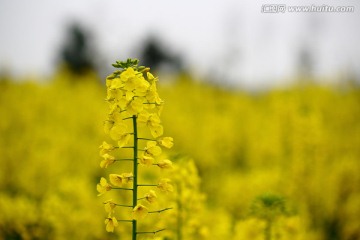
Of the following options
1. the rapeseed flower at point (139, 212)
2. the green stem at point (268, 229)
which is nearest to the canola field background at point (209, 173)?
the green stem at point (268, 229)

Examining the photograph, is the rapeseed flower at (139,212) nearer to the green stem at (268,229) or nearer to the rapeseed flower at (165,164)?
the rapeseed flower at (165,164)

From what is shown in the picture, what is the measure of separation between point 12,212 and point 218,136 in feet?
17.4

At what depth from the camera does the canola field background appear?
3.83 meters

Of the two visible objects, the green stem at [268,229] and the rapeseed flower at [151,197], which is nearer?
the rapeseed flower at [151,197]

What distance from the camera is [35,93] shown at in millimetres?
14352

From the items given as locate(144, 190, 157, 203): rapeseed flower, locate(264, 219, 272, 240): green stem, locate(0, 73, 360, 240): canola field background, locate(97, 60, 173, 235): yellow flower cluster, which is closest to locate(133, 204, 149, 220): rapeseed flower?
locate(97, 60, 173, 235): yellow flower cluster

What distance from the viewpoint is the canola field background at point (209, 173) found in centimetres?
383

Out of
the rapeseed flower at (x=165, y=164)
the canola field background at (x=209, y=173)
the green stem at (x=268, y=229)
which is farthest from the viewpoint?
the canola field background at (x=209, y=173)

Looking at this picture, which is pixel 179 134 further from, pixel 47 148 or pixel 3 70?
pixel 3 70

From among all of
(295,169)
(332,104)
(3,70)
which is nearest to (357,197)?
(295,169)

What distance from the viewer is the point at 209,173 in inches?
400

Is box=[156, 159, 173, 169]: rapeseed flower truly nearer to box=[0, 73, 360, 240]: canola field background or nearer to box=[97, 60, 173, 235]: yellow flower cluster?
box=[97, 60, 173, 235]: yellow flower cluster

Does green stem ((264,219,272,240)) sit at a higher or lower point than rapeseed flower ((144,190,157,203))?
lower

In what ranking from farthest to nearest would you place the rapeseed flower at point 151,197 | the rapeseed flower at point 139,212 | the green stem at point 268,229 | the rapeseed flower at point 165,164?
the green stem at point 268,229
the rapeseed flower at point 165,164
the rapeseed flower at point 151,197
the rapeseed flower at point 139,212
